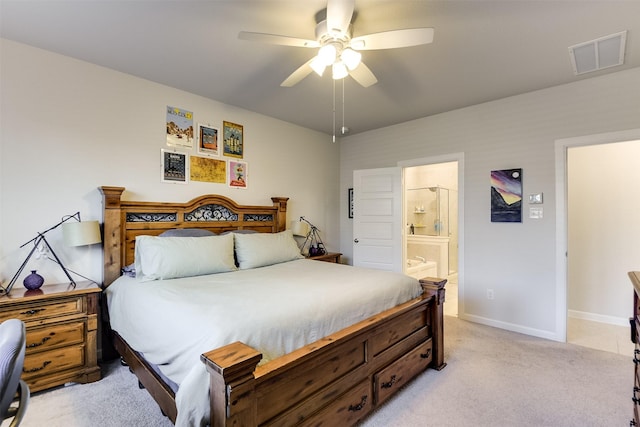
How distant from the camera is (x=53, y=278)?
99.0 inches

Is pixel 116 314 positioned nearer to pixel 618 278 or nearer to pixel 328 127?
pixel 328 127

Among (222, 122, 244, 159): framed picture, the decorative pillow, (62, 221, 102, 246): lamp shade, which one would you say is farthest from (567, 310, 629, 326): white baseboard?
(62, 221, 102, 246): lamp shade

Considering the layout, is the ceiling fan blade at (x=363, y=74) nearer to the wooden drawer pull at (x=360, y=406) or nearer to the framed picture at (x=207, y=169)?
the framed picture at (x=207, y=169)

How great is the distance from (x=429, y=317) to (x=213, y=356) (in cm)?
194

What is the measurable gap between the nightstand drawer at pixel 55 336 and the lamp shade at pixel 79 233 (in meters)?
0.61

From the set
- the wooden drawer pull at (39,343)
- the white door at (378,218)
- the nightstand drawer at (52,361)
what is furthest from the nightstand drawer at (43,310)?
the white door at (378,218)

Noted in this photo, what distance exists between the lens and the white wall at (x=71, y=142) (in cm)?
235

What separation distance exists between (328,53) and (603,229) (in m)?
4.00

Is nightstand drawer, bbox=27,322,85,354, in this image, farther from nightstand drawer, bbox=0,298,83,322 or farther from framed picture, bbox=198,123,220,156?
framed picture, bbox=198,123,220,156

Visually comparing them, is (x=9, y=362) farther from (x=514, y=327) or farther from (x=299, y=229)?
(x=514, y=327)

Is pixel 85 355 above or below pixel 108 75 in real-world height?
below

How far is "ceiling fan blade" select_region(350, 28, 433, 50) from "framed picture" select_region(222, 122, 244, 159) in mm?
2139

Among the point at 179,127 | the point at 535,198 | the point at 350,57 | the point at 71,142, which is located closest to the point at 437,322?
the point at 535,198

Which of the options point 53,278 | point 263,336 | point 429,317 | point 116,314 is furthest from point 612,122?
point 53,278
